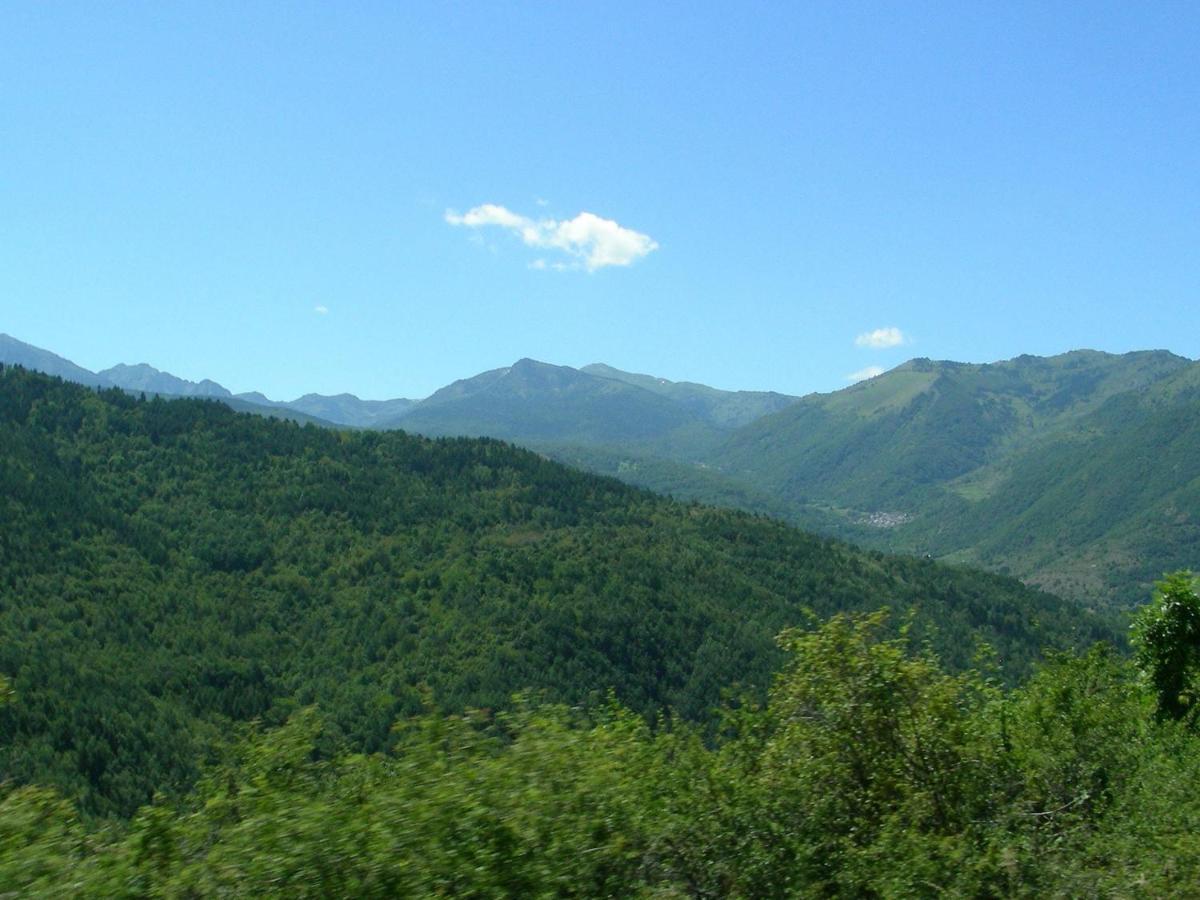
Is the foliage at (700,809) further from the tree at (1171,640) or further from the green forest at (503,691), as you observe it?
the tree at (1171,640)

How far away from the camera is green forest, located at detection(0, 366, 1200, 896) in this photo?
957 centimetres

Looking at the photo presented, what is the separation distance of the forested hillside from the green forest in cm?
55

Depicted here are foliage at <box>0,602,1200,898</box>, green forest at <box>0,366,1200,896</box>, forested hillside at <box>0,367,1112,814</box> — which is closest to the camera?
foliage at <box>0,602,1200,898</box>

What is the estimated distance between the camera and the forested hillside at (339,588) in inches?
2970

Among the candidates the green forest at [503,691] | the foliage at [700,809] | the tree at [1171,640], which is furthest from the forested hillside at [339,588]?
the foliage at [700,809]

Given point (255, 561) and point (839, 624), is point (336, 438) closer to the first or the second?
point (255, 561)

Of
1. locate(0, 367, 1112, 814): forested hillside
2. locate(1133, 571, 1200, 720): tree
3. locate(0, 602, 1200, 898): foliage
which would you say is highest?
locate(1133, 571, 1200, 720): tree

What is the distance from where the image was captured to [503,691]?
87.7 meters

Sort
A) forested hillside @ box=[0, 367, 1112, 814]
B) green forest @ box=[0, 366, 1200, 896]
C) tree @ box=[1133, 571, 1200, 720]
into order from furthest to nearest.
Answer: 1. forested hillside @ box=[0, 367, 1112, 814]
2. tree @ box=[1133, 571, 1200, 720]
3. green forest @ box=[0, 366, 1200, 896]

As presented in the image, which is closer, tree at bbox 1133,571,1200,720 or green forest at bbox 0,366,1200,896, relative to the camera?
green forest at bbox 0,366,1200,896

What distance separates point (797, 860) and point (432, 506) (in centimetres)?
13465

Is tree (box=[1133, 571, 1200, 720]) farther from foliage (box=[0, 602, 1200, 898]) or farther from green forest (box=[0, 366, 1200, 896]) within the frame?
foliage (box=[0, 602, 1200, 898])

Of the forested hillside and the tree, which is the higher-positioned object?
the tree

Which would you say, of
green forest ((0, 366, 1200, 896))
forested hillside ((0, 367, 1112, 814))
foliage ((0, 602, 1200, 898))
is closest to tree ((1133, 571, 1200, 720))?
green forest ((0, 366, 1200, 896))
